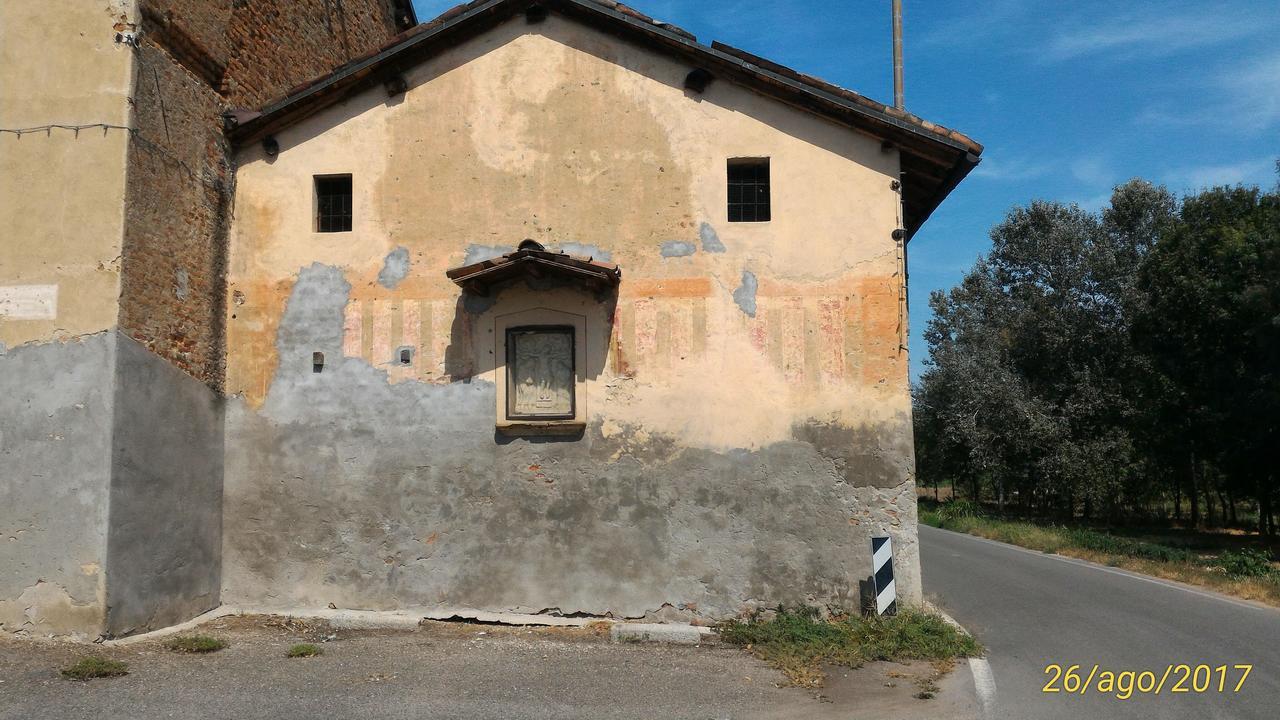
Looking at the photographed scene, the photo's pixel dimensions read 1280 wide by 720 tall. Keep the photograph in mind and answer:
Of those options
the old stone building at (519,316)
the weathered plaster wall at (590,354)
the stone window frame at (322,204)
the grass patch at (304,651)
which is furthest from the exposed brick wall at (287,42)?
the grass patch at (304,651)

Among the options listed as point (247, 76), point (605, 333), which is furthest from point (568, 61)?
point (247, 76)

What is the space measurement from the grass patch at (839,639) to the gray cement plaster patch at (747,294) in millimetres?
3353

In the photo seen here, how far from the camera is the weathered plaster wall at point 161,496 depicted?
329 inches

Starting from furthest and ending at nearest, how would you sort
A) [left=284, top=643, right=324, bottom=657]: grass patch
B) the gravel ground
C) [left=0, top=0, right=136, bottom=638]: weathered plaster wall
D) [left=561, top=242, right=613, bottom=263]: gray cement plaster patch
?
[left=561, top=242, right=613, bottom=263]: gray cement plaster patch, [left=0, top=0, right=136, bottom=638]: weathered plaster wall, [left=284, top=643, right=324, bottom=657]: grass patch, the gravel ground

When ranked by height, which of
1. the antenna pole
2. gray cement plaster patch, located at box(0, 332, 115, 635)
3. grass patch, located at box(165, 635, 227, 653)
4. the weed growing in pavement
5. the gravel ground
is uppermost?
the antenna pole

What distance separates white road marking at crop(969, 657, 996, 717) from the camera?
679 cm

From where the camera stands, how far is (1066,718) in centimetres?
646

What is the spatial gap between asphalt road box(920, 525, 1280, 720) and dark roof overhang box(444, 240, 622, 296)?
560 centimetres

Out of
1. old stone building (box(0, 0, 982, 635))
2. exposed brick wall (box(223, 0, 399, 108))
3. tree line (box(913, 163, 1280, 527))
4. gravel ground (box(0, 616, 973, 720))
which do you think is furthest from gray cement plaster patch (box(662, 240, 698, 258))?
tree line (box(913, 163, 1280, 527))

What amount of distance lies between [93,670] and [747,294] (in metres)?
7.17

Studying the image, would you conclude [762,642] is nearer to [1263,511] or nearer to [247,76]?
[247,76]

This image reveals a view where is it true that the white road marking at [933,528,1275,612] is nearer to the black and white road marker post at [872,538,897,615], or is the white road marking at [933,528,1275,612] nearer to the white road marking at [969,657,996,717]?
the white road marking at [969,657,996,717]

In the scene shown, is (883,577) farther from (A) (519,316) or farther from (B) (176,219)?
(B) (176,219)

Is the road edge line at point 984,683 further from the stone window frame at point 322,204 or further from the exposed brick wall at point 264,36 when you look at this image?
the exposed brick wall at point 264,36
